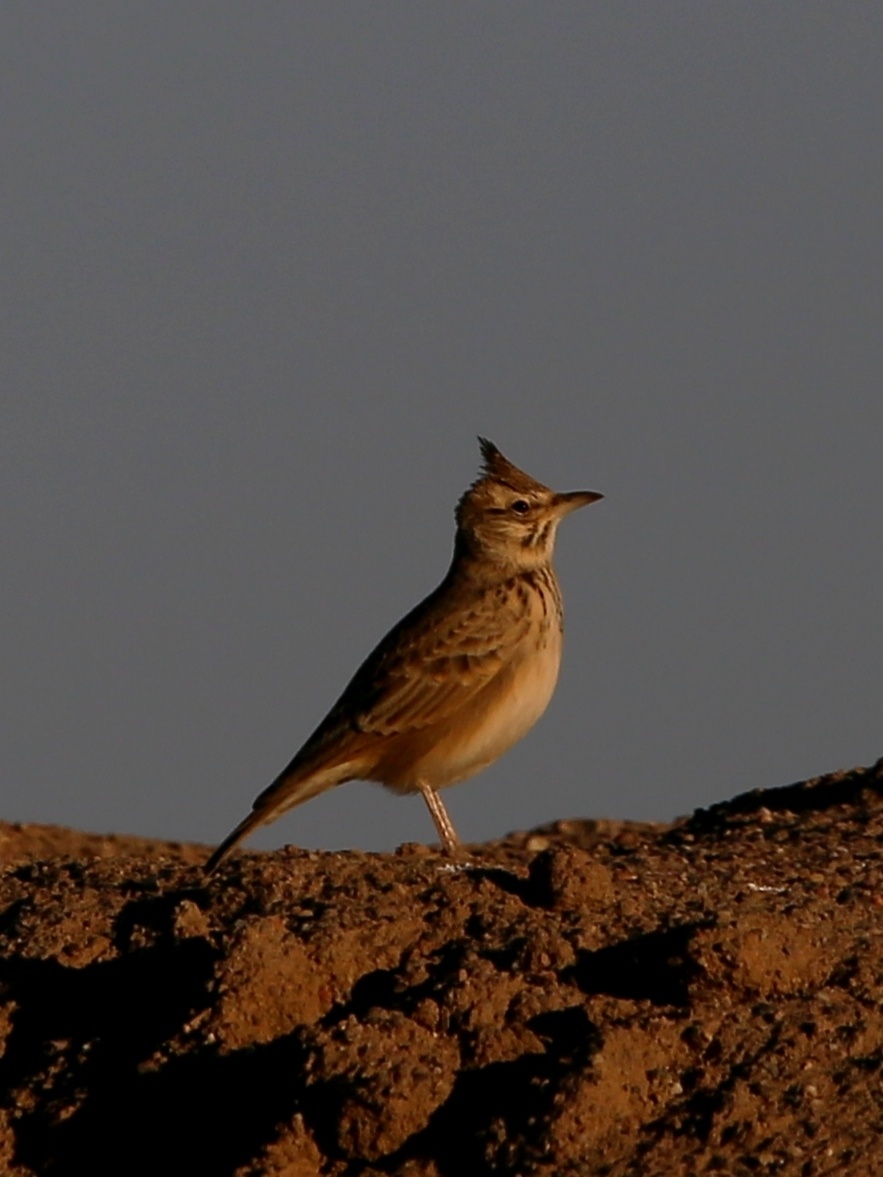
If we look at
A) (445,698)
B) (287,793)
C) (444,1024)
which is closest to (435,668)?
(445,698)

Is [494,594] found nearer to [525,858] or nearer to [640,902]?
[525,858]

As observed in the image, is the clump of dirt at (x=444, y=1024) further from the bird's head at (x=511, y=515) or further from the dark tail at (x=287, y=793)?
the bird's head at (x=511, y=515)

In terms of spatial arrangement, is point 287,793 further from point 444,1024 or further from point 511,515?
point 444,1024

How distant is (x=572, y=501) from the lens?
47.2ft

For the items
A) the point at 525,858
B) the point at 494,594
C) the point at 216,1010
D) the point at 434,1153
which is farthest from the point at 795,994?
the point at 494,594

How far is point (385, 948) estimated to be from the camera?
366 inches

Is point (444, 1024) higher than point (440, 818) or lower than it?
lower

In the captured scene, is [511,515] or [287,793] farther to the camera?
[511,515]

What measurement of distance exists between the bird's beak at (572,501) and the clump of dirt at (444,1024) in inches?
152

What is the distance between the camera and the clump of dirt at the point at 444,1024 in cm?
816

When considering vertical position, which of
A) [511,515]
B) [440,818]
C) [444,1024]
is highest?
[511,515]

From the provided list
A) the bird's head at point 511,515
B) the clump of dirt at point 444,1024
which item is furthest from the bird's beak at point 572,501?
the clump of dirt at point 444,1024

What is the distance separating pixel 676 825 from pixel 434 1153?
6812mm

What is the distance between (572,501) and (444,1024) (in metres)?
6.11
